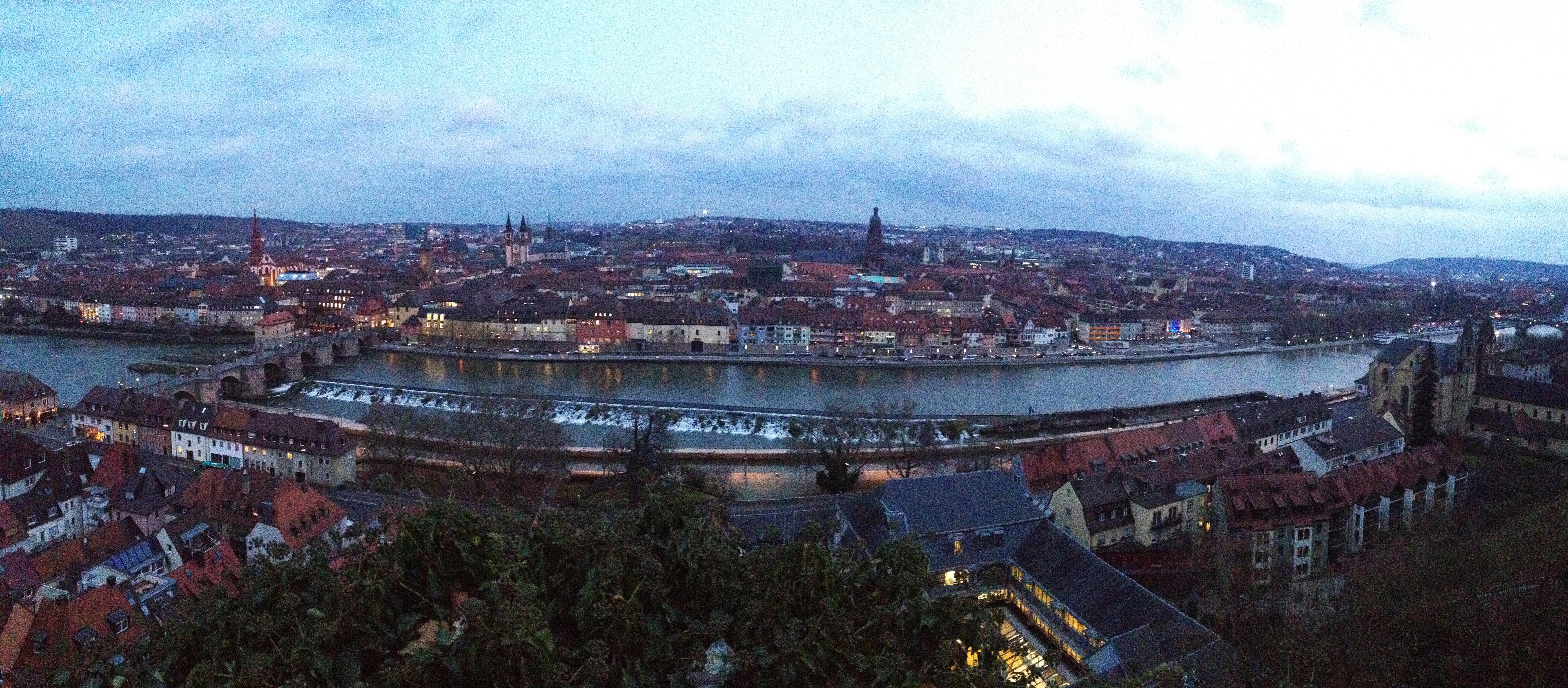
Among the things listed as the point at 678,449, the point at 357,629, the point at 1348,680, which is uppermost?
the point at 357,629

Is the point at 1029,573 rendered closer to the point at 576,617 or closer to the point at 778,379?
the point at 576,617

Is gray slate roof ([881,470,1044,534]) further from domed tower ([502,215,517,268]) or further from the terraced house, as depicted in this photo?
domed tower ([502,215,517,268])

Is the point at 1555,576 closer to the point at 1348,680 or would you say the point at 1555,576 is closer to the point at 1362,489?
the point at 1348,680

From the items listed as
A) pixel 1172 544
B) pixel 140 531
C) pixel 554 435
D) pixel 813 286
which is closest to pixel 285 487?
pixel 140 531

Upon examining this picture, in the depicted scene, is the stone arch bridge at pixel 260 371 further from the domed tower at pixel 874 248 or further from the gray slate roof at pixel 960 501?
the domed tower at pixel 874 248

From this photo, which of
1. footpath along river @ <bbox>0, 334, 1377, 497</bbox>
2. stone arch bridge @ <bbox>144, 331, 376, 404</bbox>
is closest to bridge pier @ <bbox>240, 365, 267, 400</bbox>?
stone arch bridge @ <bbox>144, 331, 376, 404</bbox>

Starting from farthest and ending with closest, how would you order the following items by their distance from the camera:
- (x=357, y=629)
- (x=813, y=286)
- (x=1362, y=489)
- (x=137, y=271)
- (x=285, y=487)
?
(x=137, y=271)
(x=813, y=286)
(x=1362, y=489)
(x=285, y=487)
(x=357, y=629)
